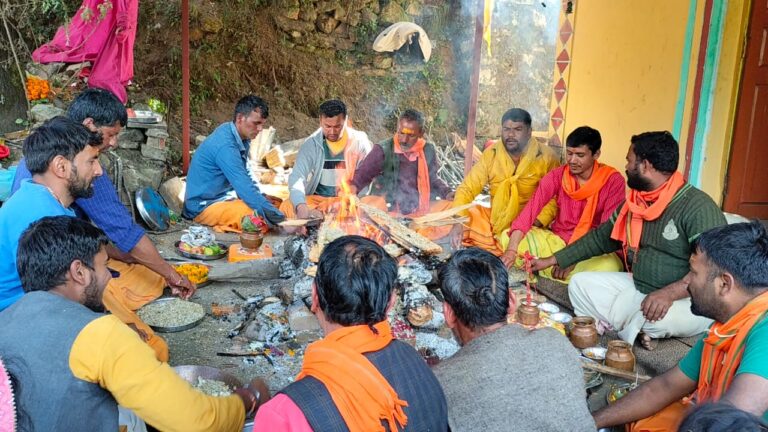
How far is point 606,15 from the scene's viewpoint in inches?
299

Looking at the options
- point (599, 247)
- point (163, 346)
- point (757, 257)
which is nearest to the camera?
point (757, 257)

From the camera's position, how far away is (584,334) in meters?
4.48

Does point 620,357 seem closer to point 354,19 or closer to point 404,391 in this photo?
point 404,391

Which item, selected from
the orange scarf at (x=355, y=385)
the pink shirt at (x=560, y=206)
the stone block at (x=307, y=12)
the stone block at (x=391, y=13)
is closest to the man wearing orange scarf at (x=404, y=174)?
the pink shirt at (x=560, y=206)

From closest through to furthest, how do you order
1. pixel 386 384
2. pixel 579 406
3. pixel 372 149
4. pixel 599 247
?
pixel 386 384 < pixel 579 406 < pixel 599 247 < pixel 372 149

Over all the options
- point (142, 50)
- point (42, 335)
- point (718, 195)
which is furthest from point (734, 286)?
point (142, 50)

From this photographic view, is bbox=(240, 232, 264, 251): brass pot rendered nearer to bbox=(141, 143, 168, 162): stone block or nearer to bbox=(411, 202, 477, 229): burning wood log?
bbox=(411, 202, 477, 229): burning wood log

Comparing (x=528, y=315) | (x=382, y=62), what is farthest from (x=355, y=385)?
(x=382, y=62)

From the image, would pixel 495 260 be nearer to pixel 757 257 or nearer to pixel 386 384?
pixel 386 384

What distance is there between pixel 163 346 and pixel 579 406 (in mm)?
2550

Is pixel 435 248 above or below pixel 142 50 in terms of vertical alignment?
below

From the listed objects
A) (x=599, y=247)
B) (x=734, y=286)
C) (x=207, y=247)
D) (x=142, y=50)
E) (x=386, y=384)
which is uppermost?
(x=142, y=50)

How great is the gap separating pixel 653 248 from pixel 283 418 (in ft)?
12.1

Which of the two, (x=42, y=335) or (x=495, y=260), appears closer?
(x=42, y=335)
